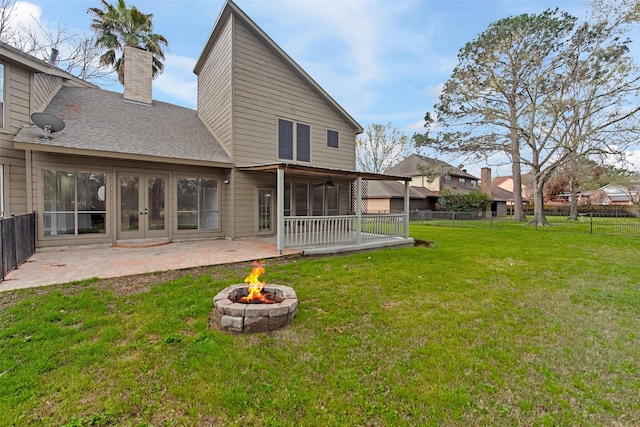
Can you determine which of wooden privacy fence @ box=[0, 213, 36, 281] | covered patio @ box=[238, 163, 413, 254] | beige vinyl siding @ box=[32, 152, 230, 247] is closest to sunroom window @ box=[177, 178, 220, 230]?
beige vinyl siding @ box=[32, 152, 230, 247]

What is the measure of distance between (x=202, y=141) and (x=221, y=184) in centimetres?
162

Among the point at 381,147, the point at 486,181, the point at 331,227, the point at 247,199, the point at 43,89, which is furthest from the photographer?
the point at 381,147

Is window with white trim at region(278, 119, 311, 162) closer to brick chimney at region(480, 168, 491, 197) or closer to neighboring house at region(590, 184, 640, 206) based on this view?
brick chimney at region(480, 168, 491, 197)

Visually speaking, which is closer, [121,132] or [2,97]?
[2,97]

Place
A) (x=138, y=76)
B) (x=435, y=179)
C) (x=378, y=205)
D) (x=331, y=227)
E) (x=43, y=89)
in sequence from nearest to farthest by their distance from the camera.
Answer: (x=43, y=89), (x=331, y=227), (x=138, y=76), (x=378, y=205), (x=435, y=179)

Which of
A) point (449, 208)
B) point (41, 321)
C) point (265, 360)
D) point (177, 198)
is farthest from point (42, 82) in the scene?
point (449, 208)

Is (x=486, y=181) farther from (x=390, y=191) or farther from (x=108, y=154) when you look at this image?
(x=108, y=154)

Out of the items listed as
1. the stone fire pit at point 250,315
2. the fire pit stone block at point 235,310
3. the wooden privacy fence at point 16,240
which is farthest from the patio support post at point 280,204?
the wooden privacy fence at point 16,240

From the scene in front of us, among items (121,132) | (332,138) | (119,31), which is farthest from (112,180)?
(119,31)

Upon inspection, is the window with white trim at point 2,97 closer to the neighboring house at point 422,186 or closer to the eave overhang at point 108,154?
the eave overhang at point 108,154

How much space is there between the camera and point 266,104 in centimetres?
955

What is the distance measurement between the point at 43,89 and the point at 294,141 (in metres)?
7.16

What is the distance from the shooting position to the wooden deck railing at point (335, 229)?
7575 millimetres

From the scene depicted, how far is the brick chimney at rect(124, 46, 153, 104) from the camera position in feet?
32.9
